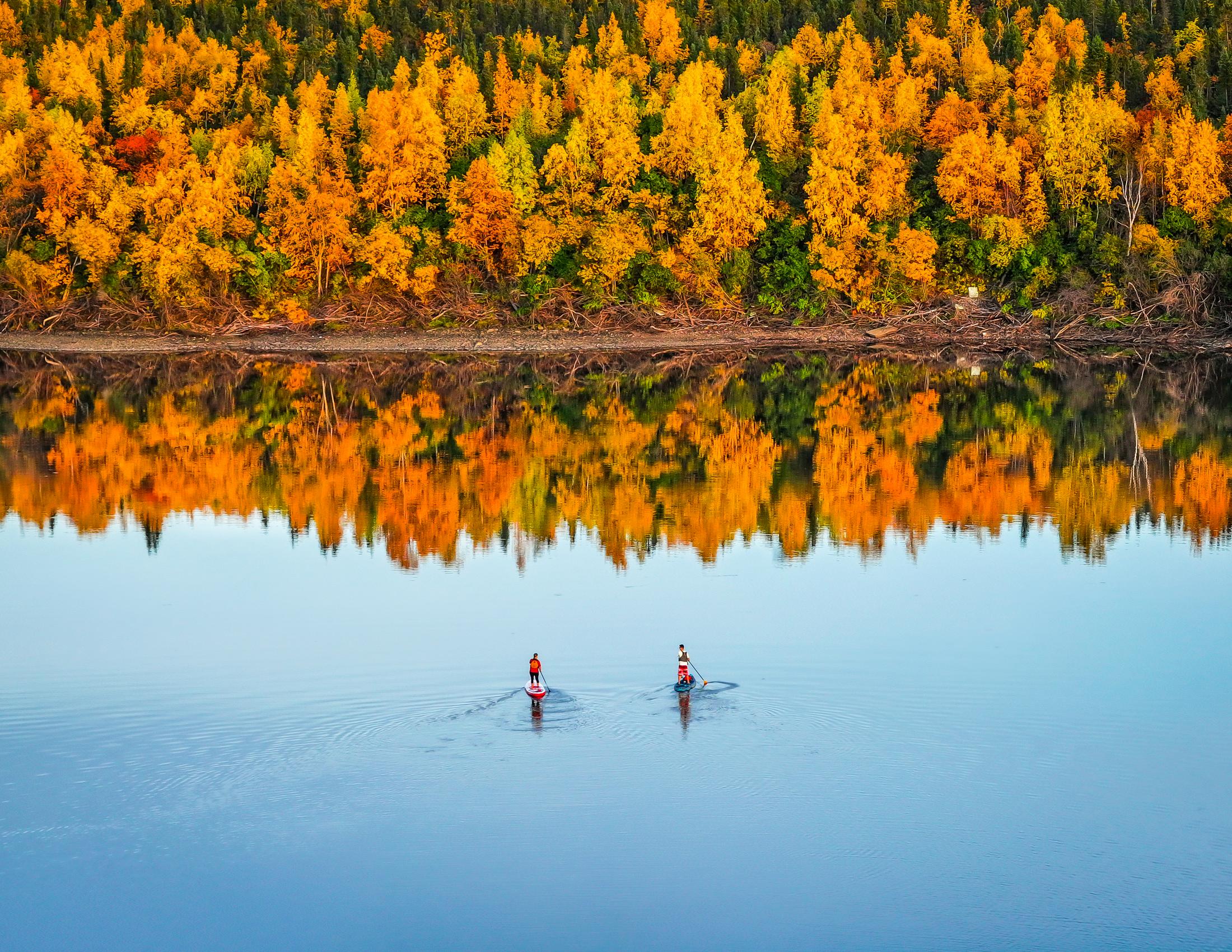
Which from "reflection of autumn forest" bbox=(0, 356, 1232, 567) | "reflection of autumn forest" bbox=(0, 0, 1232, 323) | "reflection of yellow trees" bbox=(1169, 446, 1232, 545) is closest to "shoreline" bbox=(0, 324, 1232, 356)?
"reflection of autumn forest" bbox=(0, 0, 1232, 323)

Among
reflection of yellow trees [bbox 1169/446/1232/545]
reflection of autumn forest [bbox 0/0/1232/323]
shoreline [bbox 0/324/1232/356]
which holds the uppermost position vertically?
reflection of autumn forest [bbox 0/0/1232/323]

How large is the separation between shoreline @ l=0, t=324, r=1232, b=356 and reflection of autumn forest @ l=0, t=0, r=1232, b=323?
161cm

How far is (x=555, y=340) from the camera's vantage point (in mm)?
75625

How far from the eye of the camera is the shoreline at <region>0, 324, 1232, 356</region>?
73.3m

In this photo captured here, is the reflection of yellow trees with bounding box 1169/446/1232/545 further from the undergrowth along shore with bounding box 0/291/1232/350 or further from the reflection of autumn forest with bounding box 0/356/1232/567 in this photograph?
the undergrowth along shore with bounding box 0/291/1232/350

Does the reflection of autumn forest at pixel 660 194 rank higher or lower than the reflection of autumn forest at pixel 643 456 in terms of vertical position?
higher

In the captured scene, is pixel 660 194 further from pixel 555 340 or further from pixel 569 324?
pixel 555 340

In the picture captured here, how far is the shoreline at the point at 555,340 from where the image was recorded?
7331 cm

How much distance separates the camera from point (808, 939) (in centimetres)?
1167

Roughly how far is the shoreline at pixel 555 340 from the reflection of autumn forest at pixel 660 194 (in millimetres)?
1609

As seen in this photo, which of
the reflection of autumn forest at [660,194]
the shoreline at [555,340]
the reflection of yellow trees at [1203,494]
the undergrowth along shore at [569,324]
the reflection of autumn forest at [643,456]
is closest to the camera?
the reflection of yellow trees at [1203,494]

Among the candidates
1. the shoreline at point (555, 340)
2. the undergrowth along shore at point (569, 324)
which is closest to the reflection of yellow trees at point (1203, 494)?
the shoreline at point (555, 340)

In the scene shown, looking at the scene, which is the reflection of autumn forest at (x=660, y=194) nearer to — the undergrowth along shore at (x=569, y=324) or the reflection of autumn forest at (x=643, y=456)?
the undergrowth along shore at (x=569, y=324)

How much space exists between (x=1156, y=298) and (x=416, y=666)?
2376 inches
